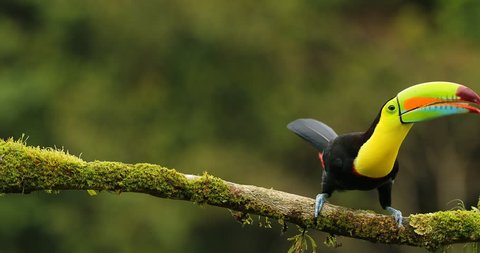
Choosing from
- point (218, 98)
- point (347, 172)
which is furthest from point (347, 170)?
point (218, 98)

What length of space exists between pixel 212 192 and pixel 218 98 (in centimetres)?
888

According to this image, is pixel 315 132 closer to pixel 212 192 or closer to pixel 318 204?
pixel 318 204

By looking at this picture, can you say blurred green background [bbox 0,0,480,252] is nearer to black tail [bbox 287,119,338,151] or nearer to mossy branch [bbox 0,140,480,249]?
black tail [bbox 287,119,338,151]

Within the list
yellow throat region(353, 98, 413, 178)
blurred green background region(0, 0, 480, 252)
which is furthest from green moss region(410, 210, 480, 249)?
blurred green background region(0, 0, 480, 252)

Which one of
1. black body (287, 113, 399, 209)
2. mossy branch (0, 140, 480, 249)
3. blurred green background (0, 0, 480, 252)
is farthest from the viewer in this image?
blurred green background (0, 0, 480, 252)

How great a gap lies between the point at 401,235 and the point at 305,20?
28.9 ft

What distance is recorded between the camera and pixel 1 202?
43.5 feet

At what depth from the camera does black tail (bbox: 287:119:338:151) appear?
4.89 metres

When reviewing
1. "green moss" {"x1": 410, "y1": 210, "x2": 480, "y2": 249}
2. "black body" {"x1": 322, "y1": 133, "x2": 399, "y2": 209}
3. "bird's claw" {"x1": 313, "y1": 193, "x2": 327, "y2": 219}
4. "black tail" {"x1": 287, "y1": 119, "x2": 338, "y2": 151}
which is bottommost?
"green moss" {"x1": 410, "y1": 210, "x2": 480, "y2": 249}

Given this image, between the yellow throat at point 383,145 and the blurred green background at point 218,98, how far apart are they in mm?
→ 6785

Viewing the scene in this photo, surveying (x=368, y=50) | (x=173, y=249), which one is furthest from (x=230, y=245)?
(x=368, y=50)

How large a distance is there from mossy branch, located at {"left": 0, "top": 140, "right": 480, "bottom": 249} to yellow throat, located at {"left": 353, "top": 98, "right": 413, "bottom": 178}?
→ 0.76 feet

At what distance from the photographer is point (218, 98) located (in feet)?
42.1

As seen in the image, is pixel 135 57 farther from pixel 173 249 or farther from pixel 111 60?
pixel 173 249
